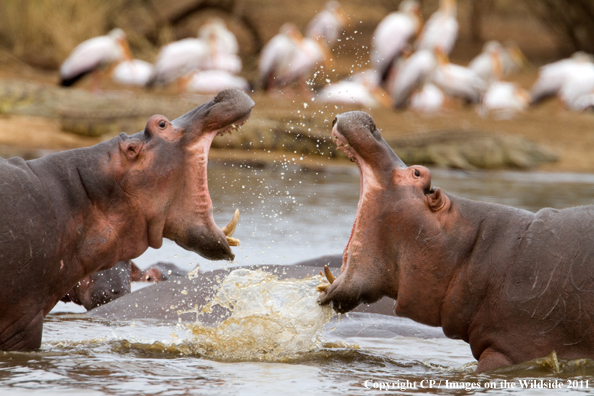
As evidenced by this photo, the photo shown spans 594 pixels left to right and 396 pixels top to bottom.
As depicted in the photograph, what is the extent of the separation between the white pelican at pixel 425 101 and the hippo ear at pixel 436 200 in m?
13.8

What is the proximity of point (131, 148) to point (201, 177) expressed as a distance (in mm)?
314

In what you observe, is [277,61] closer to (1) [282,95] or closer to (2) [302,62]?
(2) [302,62]

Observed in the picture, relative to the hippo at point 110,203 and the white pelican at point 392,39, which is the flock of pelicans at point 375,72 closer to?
the white pelican at point 392,39

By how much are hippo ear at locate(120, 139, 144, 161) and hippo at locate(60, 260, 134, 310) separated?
47.1 inches

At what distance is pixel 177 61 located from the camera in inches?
663

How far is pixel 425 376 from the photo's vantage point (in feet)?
12.3

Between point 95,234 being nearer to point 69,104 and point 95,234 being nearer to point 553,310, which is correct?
point 553,310

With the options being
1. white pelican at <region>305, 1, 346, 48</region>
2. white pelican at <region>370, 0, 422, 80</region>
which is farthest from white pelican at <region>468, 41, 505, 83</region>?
white pelican at <region>305, 1, 346, 48</region>

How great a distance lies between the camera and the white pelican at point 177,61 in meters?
16.8

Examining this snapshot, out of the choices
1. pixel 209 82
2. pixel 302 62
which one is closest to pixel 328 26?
pixel 302 62

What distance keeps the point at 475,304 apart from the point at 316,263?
1792 millimetres

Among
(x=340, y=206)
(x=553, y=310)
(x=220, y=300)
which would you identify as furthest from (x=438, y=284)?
(x=340, y=206)

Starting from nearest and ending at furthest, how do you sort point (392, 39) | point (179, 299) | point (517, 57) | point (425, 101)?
point (179, 299)
point (425, 101)
point (392, 39)
point (517, 57)

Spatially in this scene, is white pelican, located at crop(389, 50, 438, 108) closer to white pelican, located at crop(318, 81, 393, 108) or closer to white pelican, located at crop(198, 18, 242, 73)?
white pelican, located at crop(318, 81, 393, 108)
